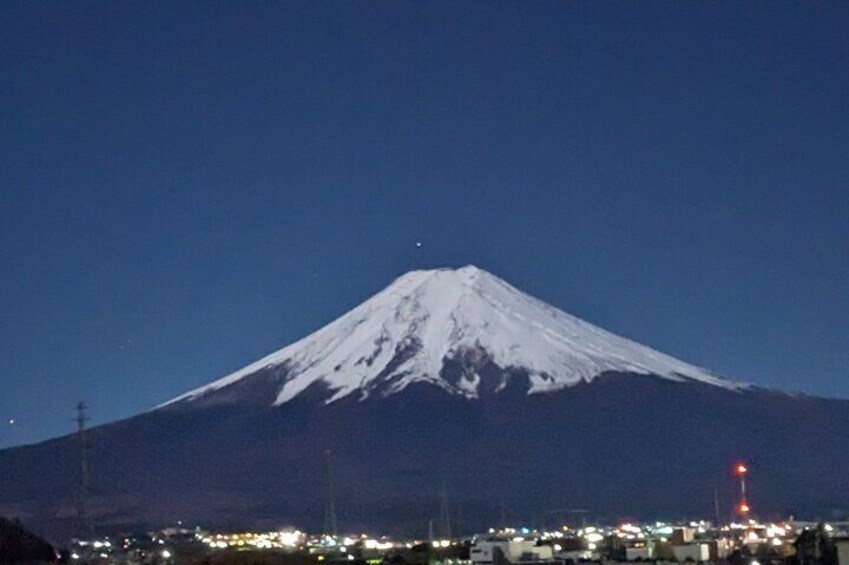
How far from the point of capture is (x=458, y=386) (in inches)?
7042

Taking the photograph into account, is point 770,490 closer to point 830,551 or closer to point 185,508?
point 185,508

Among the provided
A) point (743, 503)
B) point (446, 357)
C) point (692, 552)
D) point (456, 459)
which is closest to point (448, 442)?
point (456, 459)

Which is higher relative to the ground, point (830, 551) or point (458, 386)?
point (458, 386)

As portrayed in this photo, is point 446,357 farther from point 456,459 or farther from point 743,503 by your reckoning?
point 743,503

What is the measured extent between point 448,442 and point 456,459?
6.95m

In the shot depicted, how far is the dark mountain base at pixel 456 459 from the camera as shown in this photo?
125 metres

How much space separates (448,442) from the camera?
524 ft

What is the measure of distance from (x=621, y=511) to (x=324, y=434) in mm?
46398

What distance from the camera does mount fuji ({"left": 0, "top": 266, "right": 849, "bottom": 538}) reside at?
12700 centimetres

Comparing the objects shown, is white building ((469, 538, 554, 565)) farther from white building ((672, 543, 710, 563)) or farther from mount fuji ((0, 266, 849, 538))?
mount fuji ((0, 266, 849, 538))

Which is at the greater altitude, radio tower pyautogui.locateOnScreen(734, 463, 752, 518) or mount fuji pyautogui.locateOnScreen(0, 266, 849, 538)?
mount fuji pyautogui.locateOnScreen(0, 266, 849, 538)

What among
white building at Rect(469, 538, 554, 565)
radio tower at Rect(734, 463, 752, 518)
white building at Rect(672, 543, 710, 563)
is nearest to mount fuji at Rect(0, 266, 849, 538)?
radio tower at Rect(734, 463, 752, 518)

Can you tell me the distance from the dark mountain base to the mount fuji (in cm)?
28

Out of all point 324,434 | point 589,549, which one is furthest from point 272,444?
point 589,549
